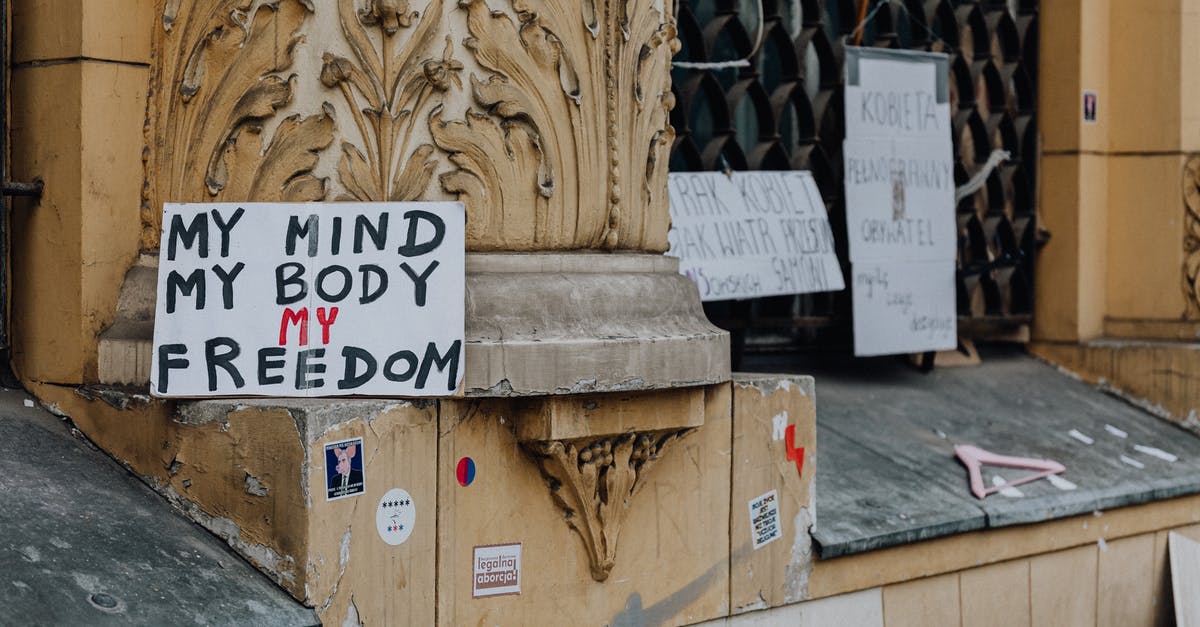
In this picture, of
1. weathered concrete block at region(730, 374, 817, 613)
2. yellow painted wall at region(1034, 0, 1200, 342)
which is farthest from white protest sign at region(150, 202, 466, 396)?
yellow painted wall at region(1034, 0, 1200, 342)

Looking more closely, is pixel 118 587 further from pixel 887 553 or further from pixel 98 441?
pixel 887 553

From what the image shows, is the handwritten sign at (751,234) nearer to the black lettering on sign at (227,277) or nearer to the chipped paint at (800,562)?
the chipped paint at (800,562)

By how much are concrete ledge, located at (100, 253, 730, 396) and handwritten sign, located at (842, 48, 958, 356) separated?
257 centimetres

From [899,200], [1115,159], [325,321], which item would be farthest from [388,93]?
[1115,159]

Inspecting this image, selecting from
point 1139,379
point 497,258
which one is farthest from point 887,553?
point 1139,379

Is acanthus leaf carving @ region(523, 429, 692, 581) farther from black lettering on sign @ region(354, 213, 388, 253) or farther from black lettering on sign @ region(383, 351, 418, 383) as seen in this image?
black lettering on sign @ region(354, 213, 388, 253)

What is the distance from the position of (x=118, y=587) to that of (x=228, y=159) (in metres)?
A: 1.14

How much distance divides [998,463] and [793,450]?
1.78 meters

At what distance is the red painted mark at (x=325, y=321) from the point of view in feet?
11.9

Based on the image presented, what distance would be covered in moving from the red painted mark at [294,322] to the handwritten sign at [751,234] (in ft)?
7.46

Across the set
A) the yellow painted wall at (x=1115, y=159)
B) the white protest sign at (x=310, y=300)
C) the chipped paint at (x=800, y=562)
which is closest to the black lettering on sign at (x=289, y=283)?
the white protest sign at (x=310, y=300)

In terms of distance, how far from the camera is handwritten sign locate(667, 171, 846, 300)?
5.79 m

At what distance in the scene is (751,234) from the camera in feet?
19.7

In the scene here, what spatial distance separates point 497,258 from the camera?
3.80 metres
